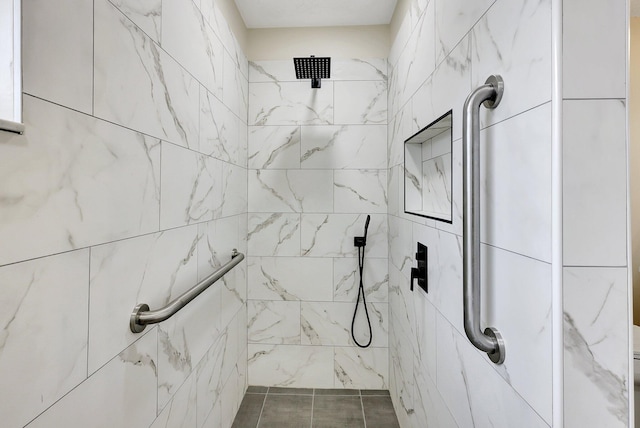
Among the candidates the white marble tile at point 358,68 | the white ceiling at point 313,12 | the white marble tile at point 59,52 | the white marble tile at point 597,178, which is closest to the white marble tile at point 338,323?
the white marble tile at point 358,68

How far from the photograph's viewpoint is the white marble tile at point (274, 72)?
224 cm

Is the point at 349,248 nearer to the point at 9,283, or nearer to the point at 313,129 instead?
the point at 313,129

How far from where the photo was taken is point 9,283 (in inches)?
20.9

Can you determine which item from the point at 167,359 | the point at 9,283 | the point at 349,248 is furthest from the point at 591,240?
the point at 349,248

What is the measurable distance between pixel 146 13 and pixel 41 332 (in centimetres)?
90

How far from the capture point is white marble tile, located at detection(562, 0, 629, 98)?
1.85ft

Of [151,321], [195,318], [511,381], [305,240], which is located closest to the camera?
[511,381]

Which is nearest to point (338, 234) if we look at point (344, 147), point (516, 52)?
point (344, 147)

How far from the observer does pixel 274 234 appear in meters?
2.25

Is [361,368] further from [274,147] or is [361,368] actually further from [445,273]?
[274,147]

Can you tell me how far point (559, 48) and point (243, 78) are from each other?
1.89 meters

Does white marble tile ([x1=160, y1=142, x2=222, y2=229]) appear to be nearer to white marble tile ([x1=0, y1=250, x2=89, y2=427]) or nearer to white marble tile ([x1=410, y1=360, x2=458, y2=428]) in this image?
white marble tile ([x1=0, y1=250, x2=89, y2=427])

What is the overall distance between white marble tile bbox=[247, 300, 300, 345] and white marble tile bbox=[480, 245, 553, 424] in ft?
5.30

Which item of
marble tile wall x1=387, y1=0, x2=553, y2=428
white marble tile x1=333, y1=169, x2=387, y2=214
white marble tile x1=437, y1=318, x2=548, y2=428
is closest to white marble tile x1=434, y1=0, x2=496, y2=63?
marble tile wall x1=387, y1=0, x2=553, y2=428
